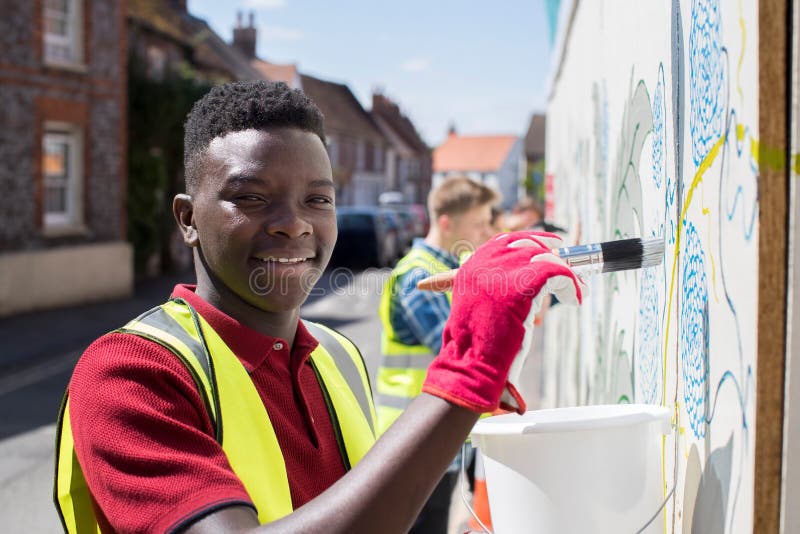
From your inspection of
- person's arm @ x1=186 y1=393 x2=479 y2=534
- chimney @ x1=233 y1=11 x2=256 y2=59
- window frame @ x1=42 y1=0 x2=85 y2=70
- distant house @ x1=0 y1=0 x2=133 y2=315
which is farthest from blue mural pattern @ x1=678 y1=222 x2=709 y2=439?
chimney @ x1=233 y1=11 x2=256 y2=59

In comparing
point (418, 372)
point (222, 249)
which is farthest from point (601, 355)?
point (222, 249)

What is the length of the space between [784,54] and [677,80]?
0.62 metres

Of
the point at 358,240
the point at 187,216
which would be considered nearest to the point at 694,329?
the point at 187,216

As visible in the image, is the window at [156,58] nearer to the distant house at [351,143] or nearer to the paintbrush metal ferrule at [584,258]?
the paintbrush metal ferrule at [584,258]

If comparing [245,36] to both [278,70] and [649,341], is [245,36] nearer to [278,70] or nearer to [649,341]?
[278,70]

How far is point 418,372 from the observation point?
3.68 meters

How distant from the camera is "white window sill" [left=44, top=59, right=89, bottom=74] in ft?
46.4

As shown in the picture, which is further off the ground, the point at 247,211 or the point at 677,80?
the point at 677,80

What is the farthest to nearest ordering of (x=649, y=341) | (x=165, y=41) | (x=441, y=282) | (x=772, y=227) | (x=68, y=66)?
(x=165, y=41)
(x=68, y=66)
(x=649, y=341)
(x=441, y=282)
(x=772, y=227)

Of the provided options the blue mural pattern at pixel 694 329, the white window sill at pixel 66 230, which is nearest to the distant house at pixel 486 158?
the white window sill at pixel 66 230

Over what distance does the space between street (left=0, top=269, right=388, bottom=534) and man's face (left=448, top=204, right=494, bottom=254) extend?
0.53m

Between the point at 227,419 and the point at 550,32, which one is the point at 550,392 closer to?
the point at 550,32

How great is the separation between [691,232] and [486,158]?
88692 mm

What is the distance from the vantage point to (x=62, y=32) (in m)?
15.0
